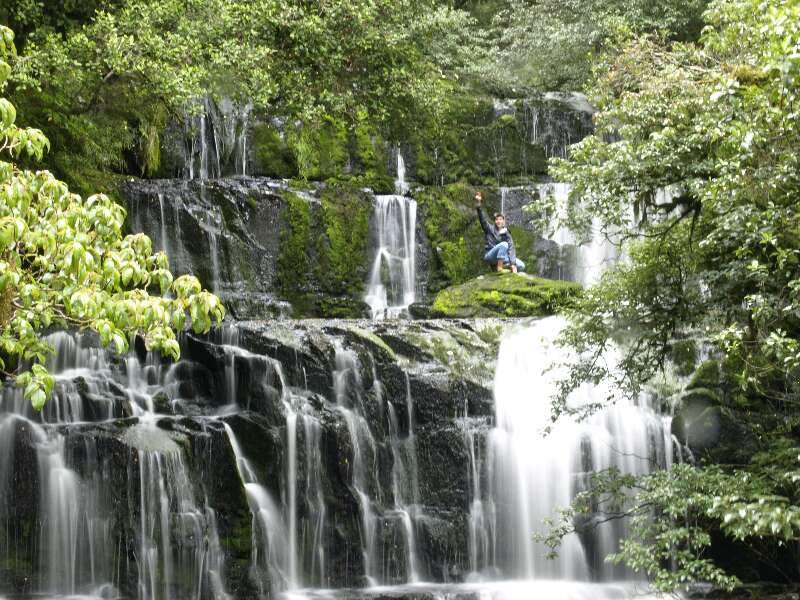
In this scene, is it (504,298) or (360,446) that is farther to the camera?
(504,298)

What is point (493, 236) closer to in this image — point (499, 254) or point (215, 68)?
point (499, 254)

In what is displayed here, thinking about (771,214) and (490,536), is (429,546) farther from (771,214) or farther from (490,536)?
(771,214)

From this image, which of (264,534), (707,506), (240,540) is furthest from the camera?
(264,534)

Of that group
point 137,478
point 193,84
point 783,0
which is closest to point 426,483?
point 137,478

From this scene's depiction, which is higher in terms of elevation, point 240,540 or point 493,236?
point 493,236

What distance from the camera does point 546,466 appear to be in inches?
531

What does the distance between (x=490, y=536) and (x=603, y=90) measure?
21.5 ft

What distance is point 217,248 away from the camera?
1827 centimetres

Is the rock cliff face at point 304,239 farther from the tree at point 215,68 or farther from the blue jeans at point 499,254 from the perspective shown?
the tree at point 215,68

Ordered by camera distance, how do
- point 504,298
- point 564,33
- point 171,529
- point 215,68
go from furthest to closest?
point 564,33 → point 504,298 → point 215,68 → point 171,529

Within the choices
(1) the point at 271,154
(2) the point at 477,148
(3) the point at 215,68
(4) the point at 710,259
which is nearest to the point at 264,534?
(4) the point at 710,259

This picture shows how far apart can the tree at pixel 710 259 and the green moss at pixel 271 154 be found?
9798 millimetres

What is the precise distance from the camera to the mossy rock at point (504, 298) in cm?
1681

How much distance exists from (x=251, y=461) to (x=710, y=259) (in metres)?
6.70
